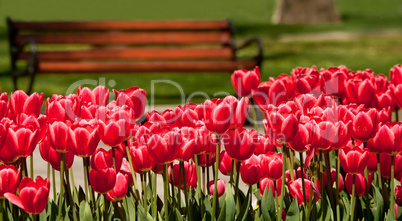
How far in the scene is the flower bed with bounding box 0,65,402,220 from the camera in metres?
1.71

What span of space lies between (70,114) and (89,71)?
203 inches

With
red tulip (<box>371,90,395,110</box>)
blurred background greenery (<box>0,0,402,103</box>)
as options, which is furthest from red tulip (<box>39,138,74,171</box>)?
blurred background greenery (<box>0,0,402,103</box>)

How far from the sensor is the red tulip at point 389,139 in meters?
1.85

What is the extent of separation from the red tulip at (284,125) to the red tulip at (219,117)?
11 cm

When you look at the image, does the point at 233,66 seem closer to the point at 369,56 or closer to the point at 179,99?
the point at 179,99

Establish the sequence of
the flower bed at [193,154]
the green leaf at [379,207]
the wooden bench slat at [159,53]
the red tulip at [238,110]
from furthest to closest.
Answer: the wooden bench slat at [159,53], the green leaf at [379,207], the red tulip at [238,110], the flower bed at [193,154]

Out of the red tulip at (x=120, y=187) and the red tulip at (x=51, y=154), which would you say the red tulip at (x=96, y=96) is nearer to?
the red tulip at (x=51, y=154)

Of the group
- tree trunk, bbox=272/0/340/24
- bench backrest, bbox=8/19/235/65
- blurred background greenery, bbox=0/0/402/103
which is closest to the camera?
bench backrest, bbox=8/19/235/65

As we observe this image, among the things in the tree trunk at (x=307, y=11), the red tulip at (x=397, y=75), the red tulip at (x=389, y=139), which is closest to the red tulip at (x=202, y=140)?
the red tulip at (x=389, y=139)


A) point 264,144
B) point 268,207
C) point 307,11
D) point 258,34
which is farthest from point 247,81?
point 307,11

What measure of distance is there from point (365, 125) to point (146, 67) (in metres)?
5.38

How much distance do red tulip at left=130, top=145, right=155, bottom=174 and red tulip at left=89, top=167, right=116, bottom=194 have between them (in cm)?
7

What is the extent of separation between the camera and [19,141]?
170cm

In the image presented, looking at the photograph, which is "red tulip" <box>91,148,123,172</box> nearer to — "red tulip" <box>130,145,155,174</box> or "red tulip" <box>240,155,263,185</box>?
"red tulip" <box>130,145,155,174</box>
